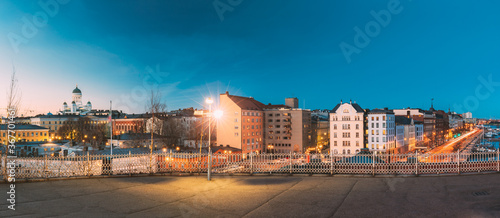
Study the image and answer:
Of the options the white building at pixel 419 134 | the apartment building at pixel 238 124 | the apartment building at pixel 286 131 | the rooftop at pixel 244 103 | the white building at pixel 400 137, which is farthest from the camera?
the white building at pixel 419 134

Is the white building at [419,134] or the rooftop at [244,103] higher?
the rooftop at [244,103]

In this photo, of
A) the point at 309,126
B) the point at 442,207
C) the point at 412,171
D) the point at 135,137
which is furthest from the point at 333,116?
the point at 442,207

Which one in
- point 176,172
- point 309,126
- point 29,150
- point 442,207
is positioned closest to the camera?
point 442,207

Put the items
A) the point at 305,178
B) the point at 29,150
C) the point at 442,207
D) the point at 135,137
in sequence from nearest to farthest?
the point at 442,207 < the point at 305,178 < the point at 29,150 < the point at 135,137

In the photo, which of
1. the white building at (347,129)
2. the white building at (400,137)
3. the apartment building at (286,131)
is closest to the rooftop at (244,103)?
the apartment building at (286,131)

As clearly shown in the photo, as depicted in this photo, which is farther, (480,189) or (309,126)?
(309,126)

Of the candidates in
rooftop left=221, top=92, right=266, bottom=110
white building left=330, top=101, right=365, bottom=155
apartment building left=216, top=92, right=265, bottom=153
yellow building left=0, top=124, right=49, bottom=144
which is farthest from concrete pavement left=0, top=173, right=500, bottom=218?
yellow building left=0, top=124, right=49, bottom=144

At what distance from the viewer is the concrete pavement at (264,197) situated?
9.48 metres

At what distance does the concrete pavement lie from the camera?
9484 millimetres

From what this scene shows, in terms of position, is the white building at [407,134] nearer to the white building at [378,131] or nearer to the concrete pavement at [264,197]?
the white building at [378,131]

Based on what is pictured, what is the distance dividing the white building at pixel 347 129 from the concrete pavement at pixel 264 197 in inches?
2685

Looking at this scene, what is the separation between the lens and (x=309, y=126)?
354 ft

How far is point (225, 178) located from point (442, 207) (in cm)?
960

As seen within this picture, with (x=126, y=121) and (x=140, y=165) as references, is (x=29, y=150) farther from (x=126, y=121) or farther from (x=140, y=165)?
(x=126, y=121)
